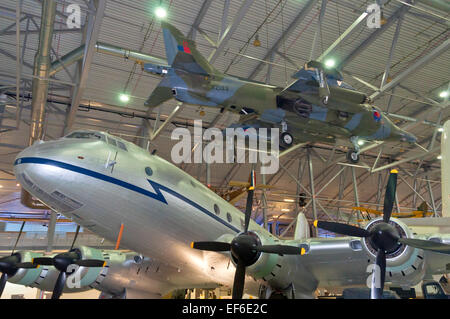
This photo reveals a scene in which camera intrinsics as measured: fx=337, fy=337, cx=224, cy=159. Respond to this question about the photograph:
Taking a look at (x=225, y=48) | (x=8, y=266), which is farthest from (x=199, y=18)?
(x=8, y=266)

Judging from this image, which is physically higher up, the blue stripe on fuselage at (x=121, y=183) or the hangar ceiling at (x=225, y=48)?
the hangar ceiling at (x=225, y=48)

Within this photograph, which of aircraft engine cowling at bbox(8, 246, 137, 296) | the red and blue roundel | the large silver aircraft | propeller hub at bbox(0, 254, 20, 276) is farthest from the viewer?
the red and blue roundel

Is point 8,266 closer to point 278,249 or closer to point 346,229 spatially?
point 278,249

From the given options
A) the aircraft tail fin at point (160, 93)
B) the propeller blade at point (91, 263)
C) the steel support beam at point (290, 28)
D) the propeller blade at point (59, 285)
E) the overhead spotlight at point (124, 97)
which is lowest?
the propeller blade at point (59, 285)

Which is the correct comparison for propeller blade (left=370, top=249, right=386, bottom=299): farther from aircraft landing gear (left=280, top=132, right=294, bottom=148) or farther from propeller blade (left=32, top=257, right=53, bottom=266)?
propeller blade (left=32, top=257, right=53, bottom=266)

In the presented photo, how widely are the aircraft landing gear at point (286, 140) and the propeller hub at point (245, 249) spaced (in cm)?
673

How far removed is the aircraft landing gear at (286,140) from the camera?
1370cm

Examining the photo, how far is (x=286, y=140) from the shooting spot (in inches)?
541

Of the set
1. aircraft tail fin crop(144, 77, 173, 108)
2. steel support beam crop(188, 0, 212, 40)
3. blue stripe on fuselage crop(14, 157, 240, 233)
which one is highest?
steel support beam crop(188, 0, 212, 40)

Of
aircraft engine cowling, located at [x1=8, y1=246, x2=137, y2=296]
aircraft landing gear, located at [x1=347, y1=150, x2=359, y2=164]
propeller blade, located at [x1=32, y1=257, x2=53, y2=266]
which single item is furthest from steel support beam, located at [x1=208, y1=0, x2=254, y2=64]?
propeller blade, located at [x1=32, y1=257, x2=53, y2=266]

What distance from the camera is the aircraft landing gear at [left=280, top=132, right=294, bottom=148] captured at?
13695mm

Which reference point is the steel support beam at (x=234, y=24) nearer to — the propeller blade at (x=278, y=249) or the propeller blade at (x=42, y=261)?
the propeller blade at (x=278, y=249)

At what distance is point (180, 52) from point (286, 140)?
550 centimetres

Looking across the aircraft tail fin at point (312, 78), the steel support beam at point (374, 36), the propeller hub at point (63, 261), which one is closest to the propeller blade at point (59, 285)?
the propeller hub at point (63, 261)
